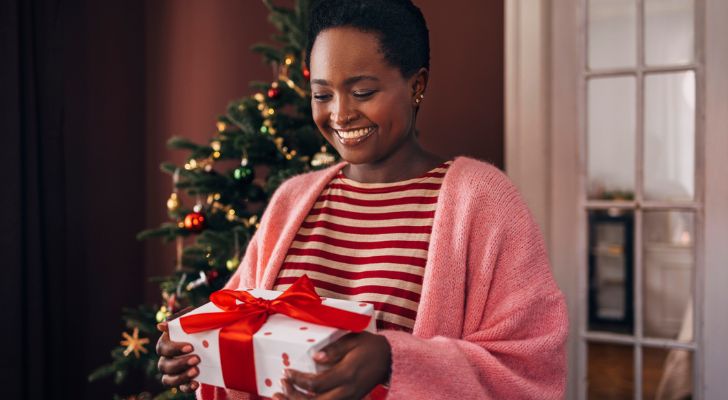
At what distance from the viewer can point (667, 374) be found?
1936 mm

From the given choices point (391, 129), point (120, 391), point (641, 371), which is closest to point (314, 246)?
point (391, 129)

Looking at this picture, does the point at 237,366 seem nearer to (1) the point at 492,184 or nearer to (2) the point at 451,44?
(1) the point at 492,184

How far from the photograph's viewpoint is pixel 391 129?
1.01 m

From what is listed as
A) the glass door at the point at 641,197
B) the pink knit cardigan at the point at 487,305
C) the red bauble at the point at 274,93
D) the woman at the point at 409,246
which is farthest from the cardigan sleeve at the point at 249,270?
the glass door at the point at 641,197

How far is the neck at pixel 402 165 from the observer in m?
1.07

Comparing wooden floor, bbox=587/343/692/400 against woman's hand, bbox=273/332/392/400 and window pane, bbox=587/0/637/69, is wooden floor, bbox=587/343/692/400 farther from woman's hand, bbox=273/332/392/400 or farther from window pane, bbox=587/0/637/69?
woman's hand, bbox=273/332/392/400

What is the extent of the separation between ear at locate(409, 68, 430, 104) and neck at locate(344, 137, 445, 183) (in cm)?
8

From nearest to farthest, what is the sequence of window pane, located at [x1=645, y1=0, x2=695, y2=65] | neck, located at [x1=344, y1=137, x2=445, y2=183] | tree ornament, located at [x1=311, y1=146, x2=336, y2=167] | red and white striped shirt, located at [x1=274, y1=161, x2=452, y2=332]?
red and white striped shirt, located at [x1=274, y1=161, x2=452, y2=332], neck, located at [x1=344, y1=137, x2=445, y2=183], tree ornament, located at [x1=311, y1=146, x2=336, y2=167], window pane, located at [x1=645, y1=0, x2=695, y2=65]

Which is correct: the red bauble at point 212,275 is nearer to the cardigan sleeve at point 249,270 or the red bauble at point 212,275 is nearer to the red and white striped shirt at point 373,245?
the cardigan sleeve at point 249,270

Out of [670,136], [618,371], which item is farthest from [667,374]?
[670,136]

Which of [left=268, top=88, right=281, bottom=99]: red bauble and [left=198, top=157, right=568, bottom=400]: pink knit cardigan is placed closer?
[left=198, top=157, right=568, bottom=400]: pink knit cardigan

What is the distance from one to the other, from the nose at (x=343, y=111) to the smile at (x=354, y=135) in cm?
2

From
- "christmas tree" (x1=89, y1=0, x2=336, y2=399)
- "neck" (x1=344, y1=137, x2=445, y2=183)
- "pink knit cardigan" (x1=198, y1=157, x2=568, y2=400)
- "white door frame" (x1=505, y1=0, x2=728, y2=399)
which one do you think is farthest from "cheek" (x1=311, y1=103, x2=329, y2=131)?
"white door frame" (x1=505, y1=0, x2=728, y2=399)

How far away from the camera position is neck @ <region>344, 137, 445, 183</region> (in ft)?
3.51
